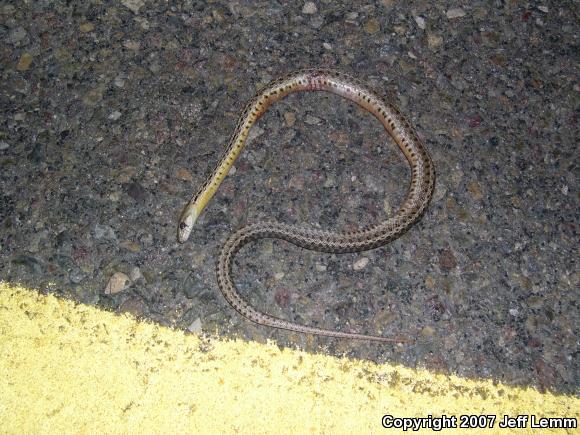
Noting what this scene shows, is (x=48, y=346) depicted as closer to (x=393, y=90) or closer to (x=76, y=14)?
(x=76, y=14)

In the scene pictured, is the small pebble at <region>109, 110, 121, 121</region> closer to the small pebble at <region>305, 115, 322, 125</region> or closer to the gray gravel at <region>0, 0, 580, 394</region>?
the gray gravel at <region>0, 0, 580, 394</region>

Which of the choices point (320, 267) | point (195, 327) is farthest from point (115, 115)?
point (320, 267)

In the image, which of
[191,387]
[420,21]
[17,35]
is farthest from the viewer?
[420,21]

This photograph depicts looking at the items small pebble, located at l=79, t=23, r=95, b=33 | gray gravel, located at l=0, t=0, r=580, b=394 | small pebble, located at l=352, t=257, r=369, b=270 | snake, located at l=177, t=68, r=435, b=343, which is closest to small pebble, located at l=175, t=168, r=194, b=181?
gray gravel, located at l=0, t=0, r=580, b=394

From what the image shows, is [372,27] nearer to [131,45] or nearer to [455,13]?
[455,13]

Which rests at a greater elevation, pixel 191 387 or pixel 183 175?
pixel 183 175

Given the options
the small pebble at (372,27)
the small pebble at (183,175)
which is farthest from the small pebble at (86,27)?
the small pebble at (372,27)

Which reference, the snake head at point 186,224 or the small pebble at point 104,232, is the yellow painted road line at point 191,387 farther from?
the snake head at point 186,224
